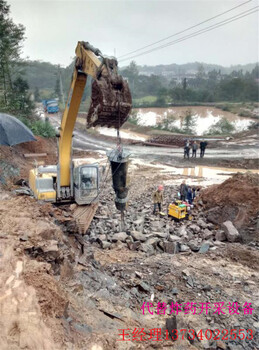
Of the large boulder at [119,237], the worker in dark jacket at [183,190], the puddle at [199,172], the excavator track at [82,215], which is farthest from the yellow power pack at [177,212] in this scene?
the puddle at [199,172]

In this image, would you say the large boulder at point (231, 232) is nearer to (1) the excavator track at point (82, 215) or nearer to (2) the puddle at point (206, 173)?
(1) the excavator track at point (82, 215)

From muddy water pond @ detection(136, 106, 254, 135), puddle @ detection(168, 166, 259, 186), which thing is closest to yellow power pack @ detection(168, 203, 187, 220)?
puddle @ detection(168, 166, 259, 186)

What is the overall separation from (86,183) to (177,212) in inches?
168

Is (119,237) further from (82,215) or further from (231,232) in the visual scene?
(231,232)

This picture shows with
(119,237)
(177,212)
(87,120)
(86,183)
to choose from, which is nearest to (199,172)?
(177,212)

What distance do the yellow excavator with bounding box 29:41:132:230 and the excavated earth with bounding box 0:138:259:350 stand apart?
23.7 inches

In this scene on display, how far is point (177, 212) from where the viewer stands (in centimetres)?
1082

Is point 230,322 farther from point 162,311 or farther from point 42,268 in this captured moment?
point 42,268

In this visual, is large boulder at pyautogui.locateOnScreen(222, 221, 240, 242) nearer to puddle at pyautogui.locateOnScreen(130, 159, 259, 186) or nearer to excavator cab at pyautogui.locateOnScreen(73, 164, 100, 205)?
excavator cab at pyautogui.locateOnScreen(73, 164, 100, 205)

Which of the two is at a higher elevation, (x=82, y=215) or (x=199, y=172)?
(x=82, y=215)

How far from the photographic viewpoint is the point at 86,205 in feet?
27.8

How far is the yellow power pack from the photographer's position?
10820 millimetres

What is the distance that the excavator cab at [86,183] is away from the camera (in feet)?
26.1

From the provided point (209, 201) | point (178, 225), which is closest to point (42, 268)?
point (178, 225)
